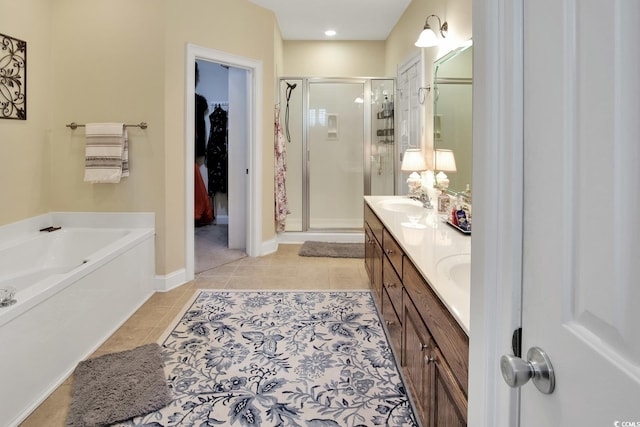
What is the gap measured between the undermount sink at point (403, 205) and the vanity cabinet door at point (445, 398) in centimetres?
173

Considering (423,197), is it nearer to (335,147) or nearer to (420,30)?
(420,30)

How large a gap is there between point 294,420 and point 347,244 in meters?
3.66

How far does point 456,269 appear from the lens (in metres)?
1.71

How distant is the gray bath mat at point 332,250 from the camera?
4910 millimetres

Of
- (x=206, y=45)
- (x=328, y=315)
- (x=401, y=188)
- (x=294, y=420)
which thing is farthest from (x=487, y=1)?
(x=401, y=188)

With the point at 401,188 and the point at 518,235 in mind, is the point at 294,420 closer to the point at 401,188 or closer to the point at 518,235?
the point at 518,235

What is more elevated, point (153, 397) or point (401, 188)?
point (401, 188)

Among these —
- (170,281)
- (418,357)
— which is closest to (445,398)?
(418,357)

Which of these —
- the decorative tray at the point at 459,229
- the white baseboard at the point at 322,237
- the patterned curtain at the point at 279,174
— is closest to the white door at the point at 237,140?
the patterned curtain at the point at 279,174

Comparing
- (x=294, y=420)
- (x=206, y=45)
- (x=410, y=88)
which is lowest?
(x=294, y=420)

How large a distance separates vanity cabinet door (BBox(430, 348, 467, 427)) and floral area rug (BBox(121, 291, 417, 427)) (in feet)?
1.69

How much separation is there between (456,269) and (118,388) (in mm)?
1711

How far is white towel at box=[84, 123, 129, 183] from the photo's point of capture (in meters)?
3.43

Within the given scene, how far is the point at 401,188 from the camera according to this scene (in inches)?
192
